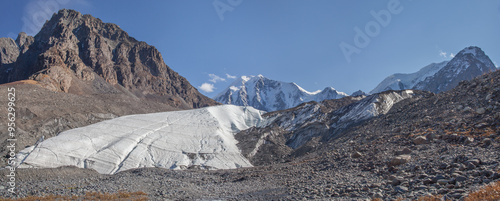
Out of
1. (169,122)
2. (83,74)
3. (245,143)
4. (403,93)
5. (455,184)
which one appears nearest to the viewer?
(455,184)

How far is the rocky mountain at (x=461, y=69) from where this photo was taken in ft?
562

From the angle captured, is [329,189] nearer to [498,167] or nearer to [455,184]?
[455,184]

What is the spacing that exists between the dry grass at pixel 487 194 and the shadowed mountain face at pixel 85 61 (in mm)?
115873

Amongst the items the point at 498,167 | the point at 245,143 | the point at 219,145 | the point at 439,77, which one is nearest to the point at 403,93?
the point at 245,143

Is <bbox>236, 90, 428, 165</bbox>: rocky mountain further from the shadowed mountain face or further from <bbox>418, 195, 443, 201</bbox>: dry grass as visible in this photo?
the shadowed mountain face

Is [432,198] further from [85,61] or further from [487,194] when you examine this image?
[85,61]

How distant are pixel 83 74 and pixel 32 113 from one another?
7926cm

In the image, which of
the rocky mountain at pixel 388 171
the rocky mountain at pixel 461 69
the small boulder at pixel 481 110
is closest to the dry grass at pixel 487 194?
the rocky mountain at pixel 388 171

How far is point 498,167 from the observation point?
1055 centimetres

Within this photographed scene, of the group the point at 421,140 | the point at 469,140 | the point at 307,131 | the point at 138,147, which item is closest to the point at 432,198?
the point at 469,140

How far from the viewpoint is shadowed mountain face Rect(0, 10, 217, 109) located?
115750mm

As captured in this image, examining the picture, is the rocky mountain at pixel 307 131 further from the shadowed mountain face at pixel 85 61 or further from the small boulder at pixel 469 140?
the shadowed mountain face at pixel 85 61

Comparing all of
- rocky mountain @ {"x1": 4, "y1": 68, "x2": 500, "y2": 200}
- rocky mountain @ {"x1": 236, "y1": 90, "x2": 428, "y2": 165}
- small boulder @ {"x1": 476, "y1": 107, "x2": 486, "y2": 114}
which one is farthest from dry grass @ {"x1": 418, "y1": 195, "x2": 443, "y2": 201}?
rocky mountain @ {"x1": 236, "y1": 90, "x2": 428, "y2": 165}

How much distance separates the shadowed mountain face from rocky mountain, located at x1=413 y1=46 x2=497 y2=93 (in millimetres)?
172852
